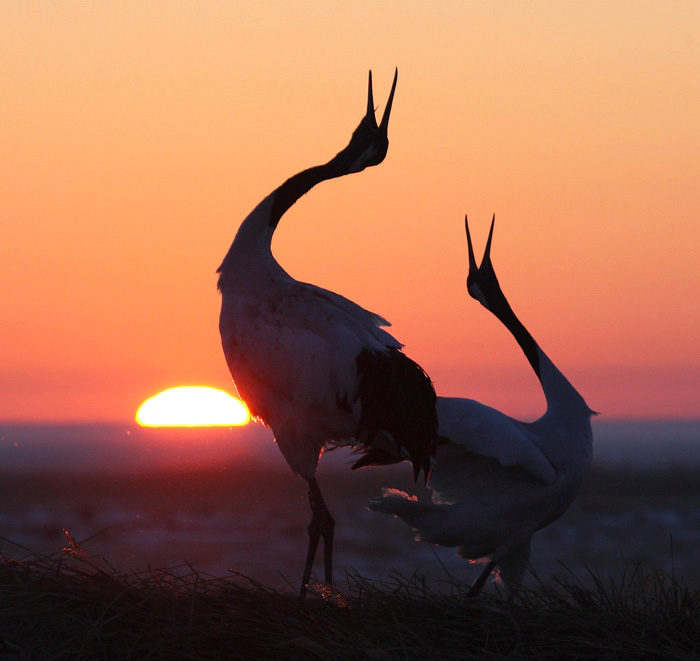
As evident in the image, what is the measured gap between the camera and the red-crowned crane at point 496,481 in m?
8.15

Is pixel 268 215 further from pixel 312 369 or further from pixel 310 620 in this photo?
pixel 310 620

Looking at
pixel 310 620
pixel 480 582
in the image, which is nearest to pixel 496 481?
pixel 480 582

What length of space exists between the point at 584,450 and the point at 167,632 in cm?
401

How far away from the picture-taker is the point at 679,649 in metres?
5.37

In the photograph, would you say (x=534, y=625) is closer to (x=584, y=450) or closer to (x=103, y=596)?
(x=103, y=596)

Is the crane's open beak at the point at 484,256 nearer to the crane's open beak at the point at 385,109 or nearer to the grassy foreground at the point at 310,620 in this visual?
the crane's open beak at the point at 385,109

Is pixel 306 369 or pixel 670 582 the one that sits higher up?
pixel 306 369

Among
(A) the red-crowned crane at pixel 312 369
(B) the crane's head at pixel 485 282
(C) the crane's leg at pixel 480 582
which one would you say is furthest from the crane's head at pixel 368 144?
(C) the crane's leg at pixel 480 582

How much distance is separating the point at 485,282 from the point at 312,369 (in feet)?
10.7

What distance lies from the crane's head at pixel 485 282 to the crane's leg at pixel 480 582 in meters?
2.57

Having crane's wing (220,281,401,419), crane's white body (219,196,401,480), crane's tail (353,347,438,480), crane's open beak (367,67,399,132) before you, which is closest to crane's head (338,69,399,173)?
crane's open beak (367,67,399,132)

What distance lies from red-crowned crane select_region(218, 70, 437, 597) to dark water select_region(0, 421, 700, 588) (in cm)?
990

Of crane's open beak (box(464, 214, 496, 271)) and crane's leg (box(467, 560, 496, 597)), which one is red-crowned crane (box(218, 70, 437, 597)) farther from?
crane's open beak (box(464, 214, 496, 271))

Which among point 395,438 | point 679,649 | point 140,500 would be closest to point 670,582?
point 679,649
